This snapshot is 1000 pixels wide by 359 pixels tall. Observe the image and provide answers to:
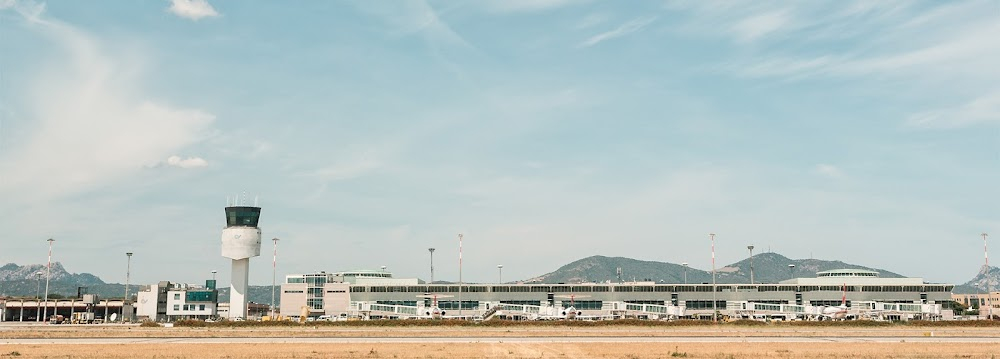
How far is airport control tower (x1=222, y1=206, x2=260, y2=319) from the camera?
174 metres

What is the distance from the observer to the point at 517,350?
6669cm

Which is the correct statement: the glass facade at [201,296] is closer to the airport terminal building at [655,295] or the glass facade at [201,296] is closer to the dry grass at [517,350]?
the airport terminal building at [655,295]

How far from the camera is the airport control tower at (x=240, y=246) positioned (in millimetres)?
174000

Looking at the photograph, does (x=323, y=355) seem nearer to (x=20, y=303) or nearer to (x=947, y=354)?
(x=947, y=354)

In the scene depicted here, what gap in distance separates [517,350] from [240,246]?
120849 mm

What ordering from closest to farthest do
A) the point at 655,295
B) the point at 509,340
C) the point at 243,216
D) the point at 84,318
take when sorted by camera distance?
the point at 509,340 < the point at 84,318 < the point at 243,216 < the point at 655,295

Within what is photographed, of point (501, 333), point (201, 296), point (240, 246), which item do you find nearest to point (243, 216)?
point (240, 246)

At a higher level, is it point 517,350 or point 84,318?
point 517,350

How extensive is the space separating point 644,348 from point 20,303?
182 meters

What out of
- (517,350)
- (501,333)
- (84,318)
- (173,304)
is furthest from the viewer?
(173,304)

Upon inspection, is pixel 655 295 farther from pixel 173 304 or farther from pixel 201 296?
pixel 173 304

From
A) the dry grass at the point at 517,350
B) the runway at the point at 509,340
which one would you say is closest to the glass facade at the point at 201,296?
the runway at the point at 509,340

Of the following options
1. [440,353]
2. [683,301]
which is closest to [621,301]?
[683,301]

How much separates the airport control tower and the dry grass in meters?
102
